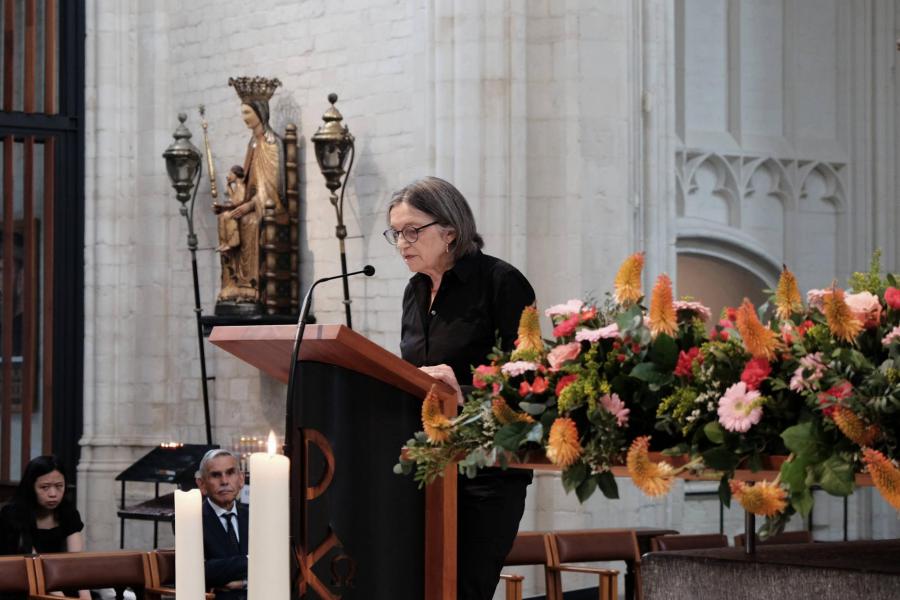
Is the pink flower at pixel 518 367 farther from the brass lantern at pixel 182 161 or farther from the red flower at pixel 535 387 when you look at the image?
the brass lantern at pixel 182 161

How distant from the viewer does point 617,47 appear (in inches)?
388

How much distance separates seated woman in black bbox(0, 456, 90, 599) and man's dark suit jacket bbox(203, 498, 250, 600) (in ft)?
4.75

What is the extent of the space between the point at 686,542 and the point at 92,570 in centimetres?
288

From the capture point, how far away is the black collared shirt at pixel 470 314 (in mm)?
4043

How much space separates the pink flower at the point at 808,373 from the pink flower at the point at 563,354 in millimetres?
446

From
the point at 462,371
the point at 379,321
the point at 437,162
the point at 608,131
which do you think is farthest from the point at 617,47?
the point at 462,371

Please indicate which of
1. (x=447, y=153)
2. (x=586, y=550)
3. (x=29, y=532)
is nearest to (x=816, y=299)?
(x=586, y=550)

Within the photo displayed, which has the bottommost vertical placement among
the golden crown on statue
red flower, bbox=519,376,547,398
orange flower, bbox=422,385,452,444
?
orange flower, bbox=422,385,452,444

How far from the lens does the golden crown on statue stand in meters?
10.9

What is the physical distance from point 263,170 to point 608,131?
8.15 feet

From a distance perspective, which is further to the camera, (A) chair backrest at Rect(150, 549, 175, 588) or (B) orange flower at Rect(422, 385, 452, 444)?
(A) chair backrest at Rect(150, 549, 175, 588)

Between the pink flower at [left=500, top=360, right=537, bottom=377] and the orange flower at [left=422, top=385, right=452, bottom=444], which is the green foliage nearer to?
the pink flower at [left=500, top=360, right=537, bottom=377]

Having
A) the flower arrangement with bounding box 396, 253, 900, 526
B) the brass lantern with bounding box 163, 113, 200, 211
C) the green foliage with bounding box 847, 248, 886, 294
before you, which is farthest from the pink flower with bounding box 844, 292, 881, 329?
the brass lantern with bounding box 163, 113, 200, 211

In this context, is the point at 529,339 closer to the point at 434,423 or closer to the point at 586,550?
the point at 434,423
